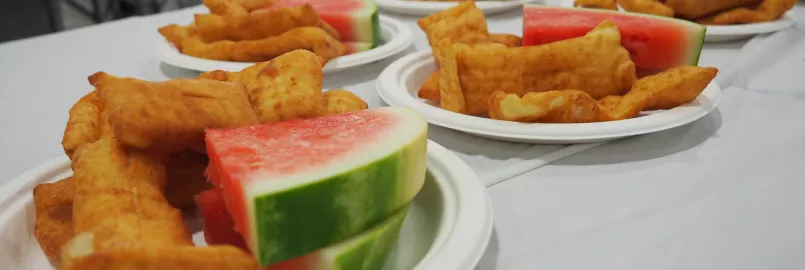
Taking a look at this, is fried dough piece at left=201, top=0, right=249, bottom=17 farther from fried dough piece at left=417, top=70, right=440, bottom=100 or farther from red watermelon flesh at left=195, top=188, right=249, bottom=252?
red watermelon flesh at left=195, top=188, right=249, bottom=252

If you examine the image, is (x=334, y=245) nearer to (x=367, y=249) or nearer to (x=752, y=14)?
(x=367, y=249)

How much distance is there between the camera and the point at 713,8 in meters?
2.05

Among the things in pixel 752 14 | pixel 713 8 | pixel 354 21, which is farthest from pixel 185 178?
pixel 752 14

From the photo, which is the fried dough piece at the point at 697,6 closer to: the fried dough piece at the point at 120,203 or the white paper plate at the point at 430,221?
the white paper plate at the point at 430,221

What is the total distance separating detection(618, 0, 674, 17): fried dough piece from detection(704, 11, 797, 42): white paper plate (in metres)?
0.16

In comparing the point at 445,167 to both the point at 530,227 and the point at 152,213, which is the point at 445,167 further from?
the point at 152,213

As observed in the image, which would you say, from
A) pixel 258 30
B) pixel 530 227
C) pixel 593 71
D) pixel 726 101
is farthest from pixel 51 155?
pixel 726 101

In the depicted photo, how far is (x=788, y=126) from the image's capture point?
4.52ft

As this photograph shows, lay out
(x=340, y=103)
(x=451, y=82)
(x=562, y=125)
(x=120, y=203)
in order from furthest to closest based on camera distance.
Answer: (x=451, y=82) < (x=562, y=125) < (x=340, y=103) < (x=120, y=203)

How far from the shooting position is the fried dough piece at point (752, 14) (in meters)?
2.07

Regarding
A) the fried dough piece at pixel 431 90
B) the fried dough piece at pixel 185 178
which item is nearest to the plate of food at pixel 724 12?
the fried dough piece at pixel 431 90

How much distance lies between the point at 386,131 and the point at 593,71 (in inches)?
26.5

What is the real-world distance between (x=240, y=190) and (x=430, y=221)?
33cm

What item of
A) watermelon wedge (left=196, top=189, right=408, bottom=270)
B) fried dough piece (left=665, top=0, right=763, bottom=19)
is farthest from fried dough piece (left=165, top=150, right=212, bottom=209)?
fried dough piece (left=665, top=0, right=763, bottom=19)
